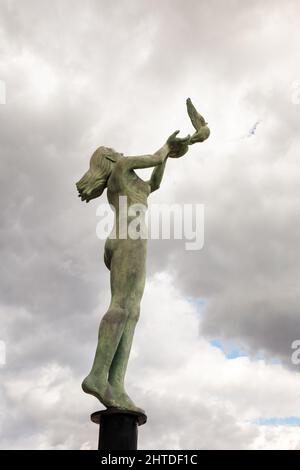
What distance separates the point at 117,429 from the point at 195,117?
584 centimetres

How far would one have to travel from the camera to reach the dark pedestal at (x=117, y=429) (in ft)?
30.5

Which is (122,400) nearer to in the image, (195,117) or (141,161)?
(141,161)

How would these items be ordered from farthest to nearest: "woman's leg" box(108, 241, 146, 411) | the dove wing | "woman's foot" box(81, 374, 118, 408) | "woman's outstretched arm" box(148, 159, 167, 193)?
the dove wing, "woman's outstretched arm" box(148, 159, 167, 193), "woman's leg" box(108, 241, 146, 411), "woman's foot" box(81, 374, 118, 408)

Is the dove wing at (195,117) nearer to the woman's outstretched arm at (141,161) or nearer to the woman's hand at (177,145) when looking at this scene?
the woman's hand at (177,145)

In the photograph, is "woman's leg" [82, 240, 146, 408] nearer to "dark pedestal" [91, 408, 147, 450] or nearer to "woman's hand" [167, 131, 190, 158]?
"dark pedestal" [91, 408, 147, 450]

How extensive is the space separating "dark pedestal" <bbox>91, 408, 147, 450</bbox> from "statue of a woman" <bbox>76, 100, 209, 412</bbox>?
4.8 inches

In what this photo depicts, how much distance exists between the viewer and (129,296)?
10328mm

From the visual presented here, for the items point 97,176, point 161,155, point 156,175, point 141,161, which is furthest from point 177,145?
point 97,176

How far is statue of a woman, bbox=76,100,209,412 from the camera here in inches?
385

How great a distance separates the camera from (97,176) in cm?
1134

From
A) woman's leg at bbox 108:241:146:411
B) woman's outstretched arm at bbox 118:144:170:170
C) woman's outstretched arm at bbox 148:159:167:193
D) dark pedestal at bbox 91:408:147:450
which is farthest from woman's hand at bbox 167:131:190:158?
dark pedestal at bbox 91:408:147:450

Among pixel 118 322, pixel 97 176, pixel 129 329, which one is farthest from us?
pixel 97 176
